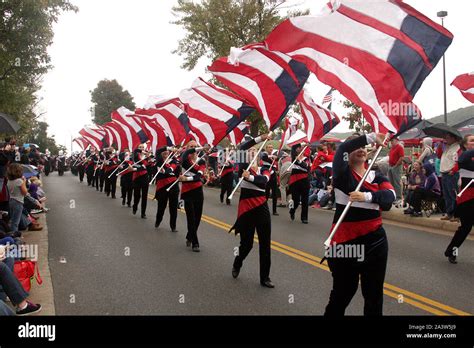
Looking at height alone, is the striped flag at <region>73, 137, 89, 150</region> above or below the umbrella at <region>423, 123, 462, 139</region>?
below

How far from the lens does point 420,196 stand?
12.8 m

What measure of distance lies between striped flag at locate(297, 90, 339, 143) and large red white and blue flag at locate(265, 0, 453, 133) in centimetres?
452

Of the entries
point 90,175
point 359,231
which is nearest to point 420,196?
point 359,231

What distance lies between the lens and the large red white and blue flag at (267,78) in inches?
314

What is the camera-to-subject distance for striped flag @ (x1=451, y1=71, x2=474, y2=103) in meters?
9.45

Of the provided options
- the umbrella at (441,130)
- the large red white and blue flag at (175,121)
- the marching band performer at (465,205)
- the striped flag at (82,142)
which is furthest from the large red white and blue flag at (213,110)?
the striped flag at (82,142)

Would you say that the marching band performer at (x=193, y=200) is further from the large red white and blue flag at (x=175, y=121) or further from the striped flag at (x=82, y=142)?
the striped flag at (x=82, y=142)

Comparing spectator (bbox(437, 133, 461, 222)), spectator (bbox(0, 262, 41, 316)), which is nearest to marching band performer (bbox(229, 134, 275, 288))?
spectator (bbox(0, 262, 41, 316))

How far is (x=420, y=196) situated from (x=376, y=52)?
819cm

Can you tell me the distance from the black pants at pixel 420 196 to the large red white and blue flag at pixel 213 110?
525cm

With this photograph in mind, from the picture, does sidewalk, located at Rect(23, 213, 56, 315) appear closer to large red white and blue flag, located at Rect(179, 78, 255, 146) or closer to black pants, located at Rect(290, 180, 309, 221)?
large red white and blue flag, located at Rect(179, 78, 255, 146)

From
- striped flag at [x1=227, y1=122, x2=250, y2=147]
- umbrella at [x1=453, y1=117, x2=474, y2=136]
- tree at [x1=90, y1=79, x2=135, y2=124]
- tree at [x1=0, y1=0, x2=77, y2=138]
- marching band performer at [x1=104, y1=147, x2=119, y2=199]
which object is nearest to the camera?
striped flag at [x1=227, y1=122, x2=250, y2=147]

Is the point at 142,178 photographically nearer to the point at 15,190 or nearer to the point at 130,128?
the point at 15,190
